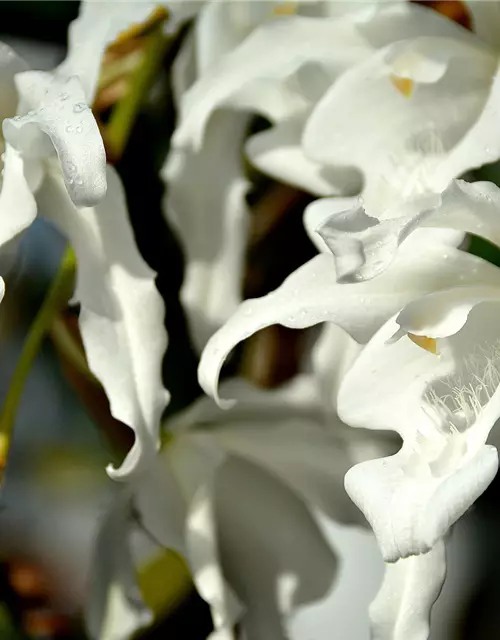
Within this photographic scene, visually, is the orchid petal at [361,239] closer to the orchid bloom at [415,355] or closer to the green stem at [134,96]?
the orchid bloom at [415,355]

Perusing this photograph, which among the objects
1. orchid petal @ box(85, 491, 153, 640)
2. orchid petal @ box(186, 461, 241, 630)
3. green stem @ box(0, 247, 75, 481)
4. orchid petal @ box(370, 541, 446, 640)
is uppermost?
green stem @ box(0, 247, 75, 481)

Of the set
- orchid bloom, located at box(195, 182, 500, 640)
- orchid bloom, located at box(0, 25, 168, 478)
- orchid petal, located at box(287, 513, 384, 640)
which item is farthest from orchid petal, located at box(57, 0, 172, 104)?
orchid petal, located at box(287, 513, 384, 640)

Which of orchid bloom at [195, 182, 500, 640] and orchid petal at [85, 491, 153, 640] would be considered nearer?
orchid bloom at [195, 182, 500, 640]

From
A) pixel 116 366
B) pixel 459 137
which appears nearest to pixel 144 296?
pixel 116 366

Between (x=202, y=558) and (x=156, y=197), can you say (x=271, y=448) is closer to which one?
(x=202, y=558)

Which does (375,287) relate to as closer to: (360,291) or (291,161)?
(360,291)

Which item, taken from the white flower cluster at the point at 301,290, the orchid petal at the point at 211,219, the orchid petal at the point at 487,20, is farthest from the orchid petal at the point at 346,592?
the orchid petal at the point at 487,20

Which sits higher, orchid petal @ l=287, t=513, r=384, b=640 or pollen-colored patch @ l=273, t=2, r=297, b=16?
pollen-colored patch @ l=273, t=2, r=297, b=16

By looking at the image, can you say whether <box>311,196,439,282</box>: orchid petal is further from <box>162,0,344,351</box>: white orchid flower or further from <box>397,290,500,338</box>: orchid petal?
<box>162,0,344,351</box>: white orchid flower
